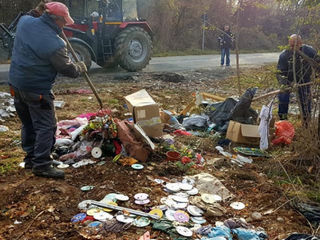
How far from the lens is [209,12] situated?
2383 cm

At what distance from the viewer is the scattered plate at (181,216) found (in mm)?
2938

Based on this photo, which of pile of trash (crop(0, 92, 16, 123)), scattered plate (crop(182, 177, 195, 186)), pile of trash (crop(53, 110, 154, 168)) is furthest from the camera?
pile of trash (crop(0, 92, 16, 123))

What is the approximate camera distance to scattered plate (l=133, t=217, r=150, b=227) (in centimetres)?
280

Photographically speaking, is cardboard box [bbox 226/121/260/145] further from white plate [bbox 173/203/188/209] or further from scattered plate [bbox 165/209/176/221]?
scattered plate [bbox 165/209/176/221]

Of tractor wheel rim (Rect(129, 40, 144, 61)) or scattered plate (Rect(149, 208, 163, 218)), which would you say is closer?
scattered plate (Rect(149, 208, 163, 218))

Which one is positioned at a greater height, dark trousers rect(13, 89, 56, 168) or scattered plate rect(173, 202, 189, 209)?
dark trousers rect(13, 89, 56, 168)

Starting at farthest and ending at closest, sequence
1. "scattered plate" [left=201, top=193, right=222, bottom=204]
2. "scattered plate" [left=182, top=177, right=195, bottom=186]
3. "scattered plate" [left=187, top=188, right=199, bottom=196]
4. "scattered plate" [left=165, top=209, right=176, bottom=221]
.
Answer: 1. "scattered plate" [left=182, top=177, right=195, bottom=186]
2. "scattered plate" [left=187, top=188, right=199, bottom=196]
3. "scattered plate" [left=201, top=193, right=222, bottom=204]
4. "scattered plate" [left=165, top=209, right=176, bottom=221]

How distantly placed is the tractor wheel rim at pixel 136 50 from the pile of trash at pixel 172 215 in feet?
25.2

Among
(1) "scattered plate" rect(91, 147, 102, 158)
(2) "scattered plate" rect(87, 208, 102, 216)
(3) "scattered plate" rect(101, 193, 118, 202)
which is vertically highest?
(1) "scattered plate" rect(91, 147, 102, 158)

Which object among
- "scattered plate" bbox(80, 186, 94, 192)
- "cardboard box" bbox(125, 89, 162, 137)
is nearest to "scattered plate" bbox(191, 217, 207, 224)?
"scattered plate" bbox(80, 186, 94, 192)

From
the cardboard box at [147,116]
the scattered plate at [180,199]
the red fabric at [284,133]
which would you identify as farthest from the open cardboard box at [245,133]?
the scattered plate at [180,199]

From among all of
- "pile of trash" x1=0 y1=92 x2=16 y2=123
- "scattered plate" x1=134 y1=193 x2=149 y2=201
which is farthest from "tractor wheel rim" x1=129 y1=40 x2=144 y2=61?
"scattered plate" x1=134 y1=193 x2=149 y2=201

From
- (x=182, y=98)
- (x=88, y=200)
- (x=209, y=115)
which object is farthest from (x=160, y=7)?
(x=88, y=200)

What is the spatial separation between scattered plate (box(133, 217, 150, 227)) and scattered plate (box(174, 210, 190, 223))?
10.7 inches
